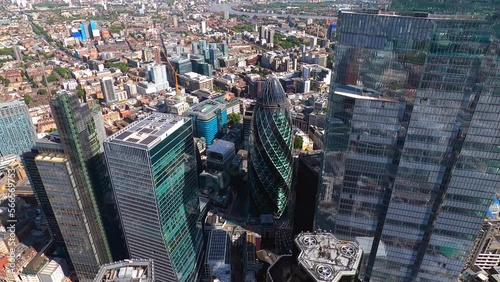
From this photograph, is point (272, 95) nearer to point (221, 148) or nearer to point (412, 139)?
point (221, 148)

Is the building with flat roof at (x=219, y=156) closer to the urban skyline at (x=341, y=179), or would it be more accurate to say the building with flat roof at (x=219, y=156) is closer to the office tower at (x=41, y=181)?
the urban skyline at (x=341, y=179)

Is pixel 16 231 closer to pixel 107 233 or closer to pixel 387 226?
pixel 107 233

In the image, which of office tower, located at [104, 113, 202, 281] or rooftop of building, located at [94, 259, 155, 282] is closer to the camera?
rooftop of building, located at [94, 259, 155, 282]

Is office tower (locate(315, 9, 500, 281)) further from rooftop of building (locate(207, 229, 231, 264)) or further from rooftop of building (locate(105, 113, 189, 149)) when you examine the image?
rooftop of building (locate(207, 229, 231, 264))

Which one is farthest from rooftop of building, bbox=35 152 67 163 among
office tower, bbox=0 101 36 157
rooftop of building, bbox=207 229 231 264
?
office tower, bbox=0 101 36 157

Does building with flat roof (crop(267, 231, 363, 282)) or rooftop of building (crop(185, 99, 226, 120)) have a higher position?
building with flat roof (crop(267, 231, 363, 282))

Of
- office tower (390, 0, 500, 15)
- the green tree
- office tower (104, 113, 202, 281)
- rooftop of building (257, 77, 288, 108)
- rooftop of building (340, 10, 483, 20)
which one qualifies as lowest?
the green tree

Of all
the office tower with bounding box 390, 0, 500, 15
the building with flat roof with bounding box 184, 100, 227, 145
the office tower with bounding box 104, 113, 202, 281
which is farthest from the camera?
the building with flat roof with bounding box 184, 100, 227, 145
